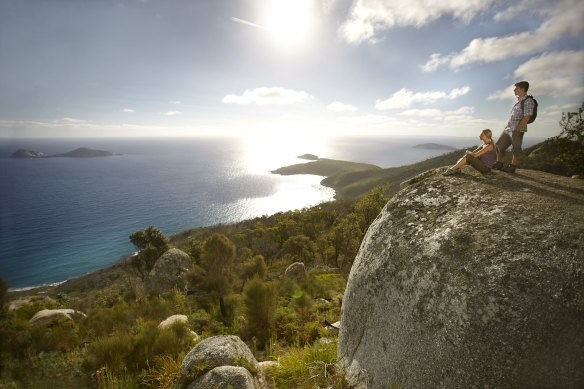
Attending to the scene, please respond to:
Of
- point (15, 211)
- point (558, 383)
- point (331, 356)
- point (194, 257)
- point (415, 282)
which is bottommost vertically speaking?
point (15, 211)

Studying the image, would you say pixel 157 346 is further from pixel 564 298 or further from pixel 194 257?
pixel 194 257

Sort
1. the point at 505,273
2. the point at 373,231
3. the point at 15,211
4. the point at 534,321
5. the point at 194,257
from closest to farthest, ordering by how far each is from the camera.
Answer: the point at 534,321 < the point at 505,273 < the point at 373,231 < the point at 194,257 < the point at 15,211

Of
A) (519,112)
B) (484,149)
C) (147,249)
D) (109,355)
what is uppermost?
(519,112)

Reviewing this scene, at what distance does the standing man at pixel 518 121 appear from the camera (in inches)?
217

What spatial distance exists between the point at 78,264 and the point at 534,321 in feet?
301

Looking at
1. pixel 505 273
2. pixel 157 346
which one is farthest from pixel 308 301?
pixel 505 273

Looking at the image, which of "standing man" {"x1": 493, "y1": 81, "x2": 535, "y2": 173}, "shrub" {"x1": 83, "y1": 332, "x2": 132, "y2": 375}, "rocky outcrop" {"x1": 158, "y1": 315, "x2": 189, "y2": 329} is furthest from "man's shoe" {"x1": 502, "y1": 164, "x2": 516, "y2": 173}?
"shrub" {"x1": 83, "y1": 332, "x2": 132, "y2": 375}

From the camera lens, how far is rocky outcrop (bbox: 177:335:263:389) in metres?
4.56

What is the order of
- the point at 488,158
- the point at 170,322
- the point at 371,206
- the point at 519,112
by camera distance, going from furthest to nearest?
the point at 371,206 → the point at 170,322 → the point at 519,112 → the point at 488,158

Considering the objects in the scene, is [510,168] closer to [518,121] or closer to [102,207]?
[518,121]

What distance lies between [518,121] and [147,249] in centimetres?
3875

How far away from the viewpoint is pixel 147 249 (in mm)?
32031

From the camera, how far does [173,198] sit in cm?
12475

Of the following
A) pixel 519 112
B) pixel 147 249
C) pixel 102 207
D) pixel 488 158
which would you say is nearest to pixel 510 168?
pixel 488 158
